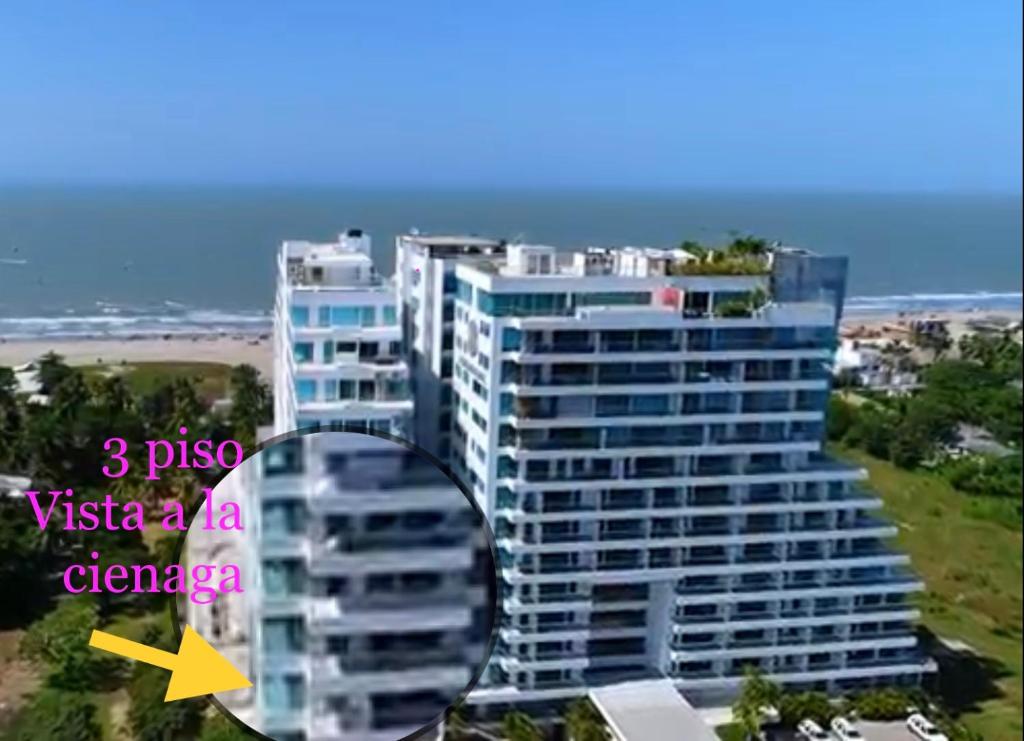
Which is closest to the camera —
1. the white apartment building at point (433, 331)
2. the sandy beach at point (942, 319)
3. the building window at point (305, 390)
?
the building window at point (305, 390)

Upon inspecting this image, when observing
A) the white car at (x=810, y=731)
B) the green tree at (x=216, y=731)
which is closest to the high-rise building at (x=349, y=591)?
the green tree at (x=216, y=731)

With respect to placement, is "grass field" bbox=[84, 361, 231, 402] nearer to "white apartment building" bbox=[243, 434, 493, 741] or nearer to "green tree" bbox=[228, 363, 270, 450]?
"green tree" bbox=[228, 363, 270, 450]

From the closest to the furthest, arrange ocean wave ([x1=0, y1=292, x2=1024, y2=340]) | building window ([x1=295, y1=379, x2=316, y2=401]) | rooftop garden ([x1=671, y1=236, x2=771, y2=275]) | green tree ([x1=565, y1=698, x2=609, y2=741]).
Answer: building window ([x1=295, y1=379, x2=316, y2=401]), ocean wave ([x1=0, y1=292, x2=1024, y2=340]), green tree ([x1=565, y1=698, x2=609, y2=741]), rooftop garden ([x1=671, y1=236, x2=771, y2=275])

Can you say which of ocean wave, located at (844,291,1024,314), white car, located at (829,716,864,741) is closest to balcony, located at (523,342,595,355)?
white car, located at (829,716,864,741)

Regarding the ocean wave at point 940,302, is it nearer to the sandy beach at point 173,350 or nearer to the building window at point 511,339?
the sandy beach at point 173,350

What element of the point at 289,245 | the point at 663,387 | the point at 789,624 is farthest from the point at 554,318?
the point at 789,624
